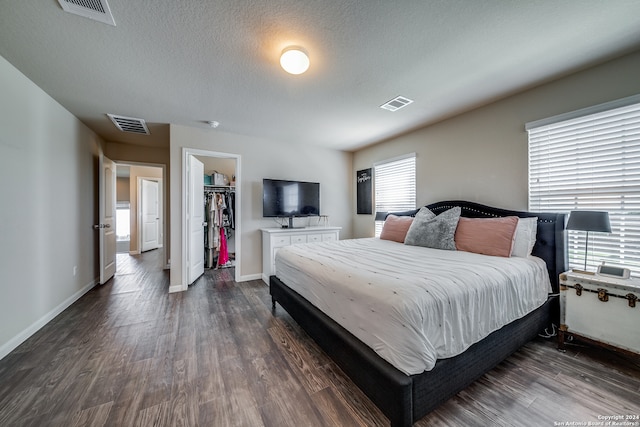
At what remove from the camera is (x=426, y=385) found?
3.99 ft

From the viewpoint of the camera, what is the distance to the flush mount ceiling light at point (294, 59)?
1830 mm

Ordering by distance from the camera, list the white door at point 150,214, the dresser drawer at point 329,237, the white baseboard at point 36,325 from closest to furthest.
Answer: the white baseboard at point 36,325
the dresser drawer at point 329,237
the white door at point 150,214

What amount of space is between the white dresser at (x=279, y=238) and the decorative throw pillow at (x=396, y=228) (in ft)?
3.79

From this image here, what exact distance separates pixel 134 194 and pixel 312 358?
23.7 feet

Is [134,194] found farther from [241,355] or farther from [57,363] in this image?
[241,355]

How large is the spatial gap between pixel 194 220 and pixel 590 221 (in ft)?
15.9

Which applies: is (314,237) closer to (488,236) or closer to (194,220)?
(194,220)

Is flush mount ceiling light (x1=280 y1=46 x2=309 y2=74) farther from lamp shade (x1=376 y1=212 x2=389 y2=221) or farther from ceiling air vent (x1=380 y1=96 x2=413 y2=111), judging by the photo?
lamp shade (x1=376 y1=212 x2=389 y2=221)

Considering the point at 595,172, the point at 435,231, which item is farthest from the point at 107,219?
the point at 595,172

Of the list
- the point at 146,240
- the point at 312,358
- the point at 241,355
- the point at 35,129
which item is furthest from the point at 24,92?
the point at 146,240

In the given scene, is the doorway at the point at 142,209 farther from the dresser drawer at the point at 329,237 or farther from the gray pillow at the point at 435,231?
the gray pillow at the point at 435,231

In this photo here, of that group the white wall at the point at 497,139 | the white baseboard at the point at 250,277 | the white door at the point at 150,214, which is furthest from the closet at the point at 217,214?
the white wall at the point at 497,139

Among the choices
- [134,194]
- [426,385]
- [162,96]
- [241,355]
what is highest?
[162,96]

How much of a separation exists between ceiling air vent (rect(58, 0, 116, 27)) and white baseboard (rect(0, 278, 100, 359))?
267 centimetres
